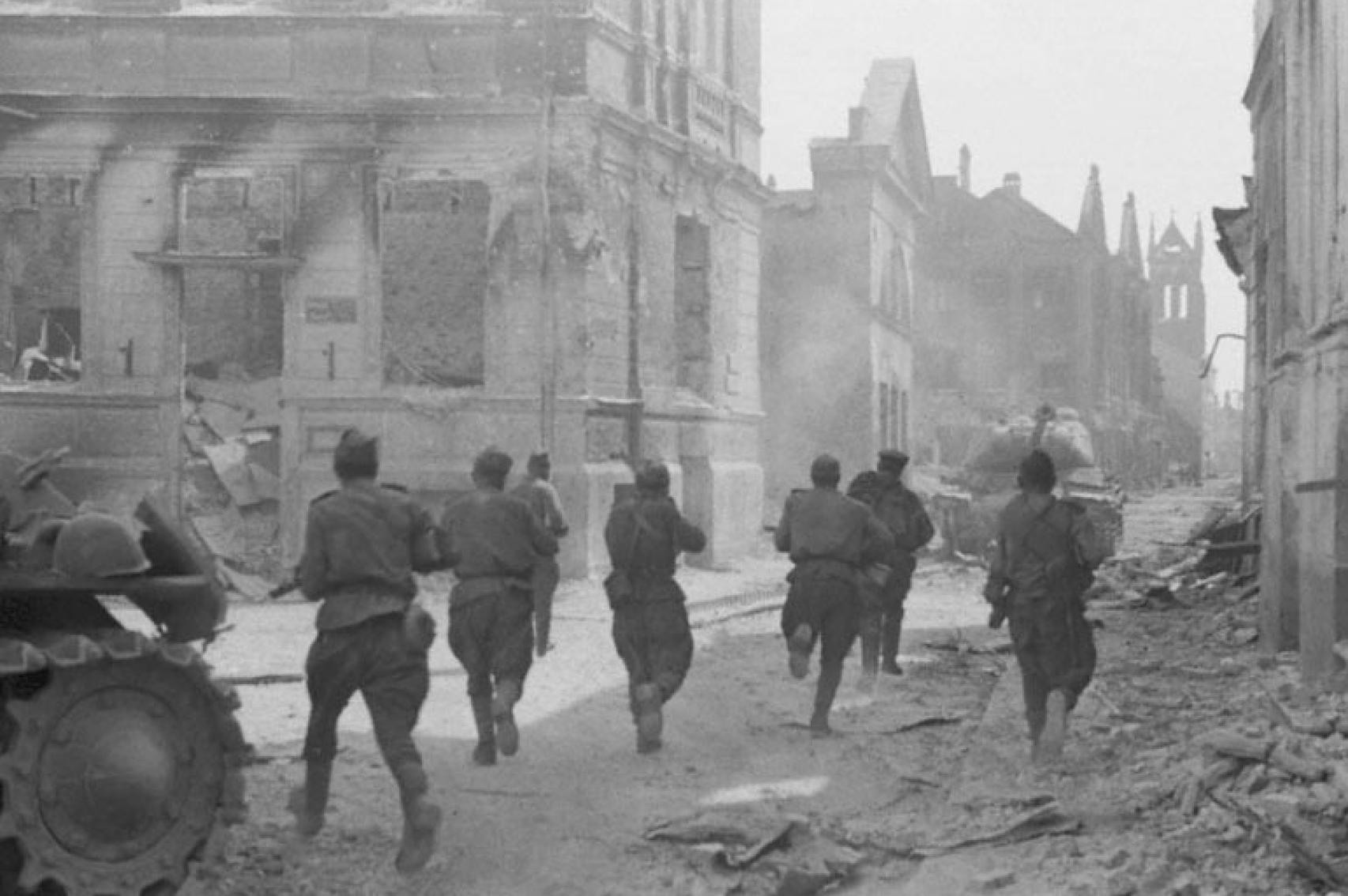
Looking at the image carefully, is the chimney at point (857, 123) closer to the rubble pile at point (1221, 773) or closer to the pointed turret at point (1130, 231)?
the rubble pile at point (1221, 773)

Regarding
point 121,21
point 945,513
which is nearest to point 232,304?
point 121,21

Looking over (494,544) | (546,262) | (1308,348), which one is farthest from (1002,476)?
(494,544)

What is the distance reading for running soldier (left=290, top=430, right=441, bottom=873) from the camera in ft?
23.1

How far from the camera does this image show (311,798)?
7.31 m

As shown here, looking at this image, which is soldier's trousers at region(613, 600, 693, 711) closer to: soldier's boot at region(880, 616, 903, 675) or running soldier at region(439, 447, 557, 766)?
running soldier at region(439, 447, 557, 766)

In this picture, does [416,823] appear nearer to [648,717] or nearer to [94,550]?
[94,550]

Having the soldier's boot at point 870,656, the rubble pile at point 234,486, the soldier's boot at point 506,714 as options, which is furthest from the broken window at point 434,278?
the soldier's boot at point 506,714

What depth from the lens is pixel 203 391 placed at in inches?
851

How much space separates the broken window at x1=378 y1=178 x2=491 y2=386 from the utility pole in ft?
2.35

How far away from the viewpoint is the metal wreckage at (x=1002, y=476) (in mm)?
24812

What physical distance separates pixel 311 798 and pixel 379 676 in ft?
2.28

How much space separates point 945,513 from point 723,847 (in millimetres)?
18876

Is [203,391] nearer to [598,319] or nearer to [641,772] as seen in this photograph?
[598,319]

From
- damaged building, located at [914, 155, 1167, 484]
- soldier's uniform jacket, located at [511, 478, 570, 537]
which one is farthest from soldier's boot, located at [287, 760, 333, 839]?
damaged building, located at [914, 155, 1167, 484]
